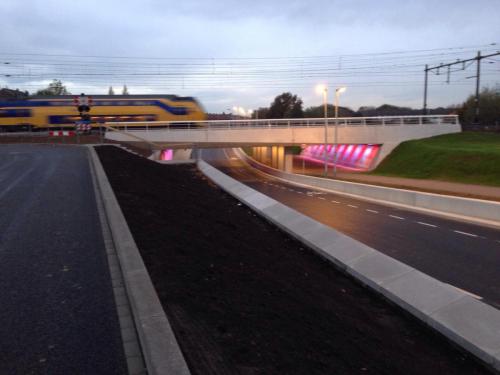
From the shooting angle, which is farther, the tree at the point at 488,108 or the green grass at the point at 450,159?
the tree at the point at 488,108

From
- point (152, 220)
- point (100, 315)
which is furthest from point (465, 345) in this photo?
point (152, 220)

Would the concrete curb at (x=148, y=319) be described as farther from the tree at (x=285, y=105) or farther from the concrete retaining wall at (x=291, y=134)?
the tree at (x=285, y=105)

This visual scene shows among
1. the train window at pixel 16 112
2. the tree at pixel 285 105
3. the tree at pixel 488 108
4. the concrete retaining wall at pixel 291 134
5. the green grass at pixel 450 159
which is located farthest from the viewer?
the tree at pixel 285 105

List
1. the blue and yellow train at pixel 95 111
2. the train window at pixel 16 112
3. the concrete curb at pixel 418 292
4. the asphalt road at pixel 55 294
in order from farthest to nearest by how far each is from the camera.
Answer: the blue and yellow train at pixel 95 111 < the train window at pixel 16 112 < the concrete curb at pixel 418 292 < the asphalt road at pixel 55 294

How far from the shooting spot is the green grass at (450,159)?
35094 millimetres

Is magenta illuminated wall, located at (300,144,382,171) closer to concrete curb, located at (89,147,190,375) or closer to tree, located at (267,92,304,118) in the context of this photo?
concrete curb, located at (89,147,190,375)

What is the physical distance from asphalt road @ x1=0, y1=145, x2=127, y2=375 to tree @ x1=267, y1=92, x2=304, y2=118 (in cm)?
12072

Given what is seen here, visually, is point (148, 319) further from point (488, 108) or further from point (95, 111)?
point (488, 108)

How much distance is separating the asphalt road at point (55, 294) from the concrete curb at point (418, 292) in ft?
18.8

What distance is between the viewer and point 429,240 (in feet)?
52.0

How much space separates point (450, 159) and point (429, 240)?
26.5 meters

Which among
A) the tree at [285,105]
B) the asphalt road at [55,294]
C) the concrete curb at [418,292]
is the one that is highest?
the tree at [285,105]

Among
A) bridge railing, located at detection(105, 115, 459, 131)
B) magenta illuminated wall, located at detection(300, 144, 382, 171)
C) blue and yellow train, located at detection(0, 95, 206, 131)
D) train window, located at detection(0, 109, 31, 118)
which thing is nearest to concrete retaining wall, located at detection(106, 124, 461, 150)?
bridge railing, located at detection(105, 115, 459, 131)

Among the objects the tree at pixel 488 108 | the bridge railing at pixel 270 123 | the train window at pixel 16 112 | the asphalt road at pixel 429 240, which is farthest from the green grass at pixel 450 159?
the train window at pixel 16 112
